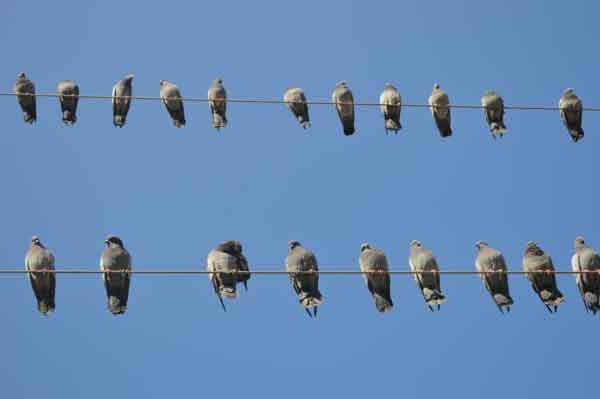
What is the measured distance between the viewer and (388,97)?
23438mm

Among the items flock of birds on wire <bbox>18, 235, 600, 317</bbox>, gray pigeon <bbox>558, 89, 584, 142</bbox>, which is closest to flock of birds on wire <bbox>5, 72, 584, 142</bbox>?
gray pigeon <bbox>558, 89, 584, 142</bbox>

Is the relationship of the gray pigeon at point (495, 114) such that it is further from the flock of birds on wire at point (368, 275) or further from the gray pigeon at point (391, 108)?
the flock of birds on wire at point (368, 275)

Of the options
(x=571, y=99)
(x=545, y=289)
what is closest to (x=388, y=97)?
(x=571, y=99)

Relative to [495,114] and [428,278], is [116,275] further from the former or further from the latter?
[495,114]

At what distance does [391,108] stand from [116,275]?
6.88 metres

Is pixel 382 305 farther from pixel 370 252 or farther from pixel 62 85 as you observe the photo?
pixel 62 85

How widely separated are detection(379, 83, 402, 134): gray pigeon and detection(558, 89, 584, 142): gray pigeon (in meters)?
2.86

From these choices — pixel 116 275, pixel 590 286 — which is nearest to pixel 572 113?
pixel 590 286

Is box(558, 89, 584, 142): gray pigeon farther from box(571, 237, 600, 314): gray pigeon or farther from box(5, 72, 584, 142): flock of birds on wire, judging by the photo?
box(571, 237, 600, 314): gray pigeon

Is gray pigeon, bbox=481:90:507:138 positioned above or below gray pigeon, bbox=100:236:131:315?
above

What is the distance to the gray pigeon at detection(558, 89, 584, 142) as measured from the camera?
2216cm

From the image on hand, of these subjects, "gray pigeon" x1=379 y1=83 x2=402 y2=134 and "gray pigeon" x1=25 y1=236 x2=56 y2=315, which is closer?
"gray pigeon" x1=25 y1=236 x2=56 y2=315

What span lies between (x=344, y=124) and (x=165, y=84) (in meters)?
3.89

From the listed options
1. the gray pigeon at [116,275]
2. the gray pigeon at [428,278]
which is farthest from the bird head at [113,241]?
the gray pigeon at [428,278]
